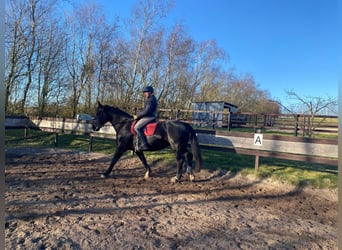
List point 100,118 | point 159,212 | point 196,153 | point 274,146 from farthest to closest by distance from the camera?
1. point 100,118
2. point 274,146
3. point 196,153
4. point 159,212

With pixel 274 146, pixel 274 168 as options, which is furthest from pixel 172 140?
pixel 274 168

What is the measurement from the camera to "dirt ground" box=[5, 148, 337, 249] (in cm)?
271

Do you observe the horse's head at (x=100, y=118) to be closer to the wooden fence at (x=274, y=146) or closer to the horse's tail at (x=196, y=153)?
the horse's tail at (x=196, y=153)

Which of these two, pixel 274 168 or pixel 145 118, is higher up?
pixel 145 118

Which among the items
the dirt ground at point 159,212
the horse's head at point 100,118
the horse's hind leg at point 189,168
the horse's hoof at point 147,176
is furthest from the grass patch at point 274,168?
the horse's head at point 100,118

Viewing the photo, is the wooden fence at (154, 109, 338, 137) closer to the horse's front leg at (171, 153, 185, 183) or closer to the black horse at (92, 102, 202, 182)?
the black horse at (92, 102, 202, 182)

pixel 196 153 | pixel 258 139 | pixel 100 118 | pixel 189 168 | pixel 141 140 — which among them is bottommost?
pixel 189 168

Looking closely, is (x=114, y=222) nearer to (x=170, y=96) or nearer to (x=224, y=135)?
(x=224, y=135)

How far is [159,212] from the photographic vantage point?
3.52 m

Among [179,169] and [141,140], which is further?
[141,140]

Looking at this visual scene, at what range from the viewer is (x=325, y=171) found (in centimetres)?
576

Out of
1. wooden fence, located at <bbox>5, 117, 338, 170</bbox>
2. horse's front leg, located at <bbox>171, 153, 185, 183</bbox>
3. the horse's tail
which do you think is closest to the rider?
horse's front leg, located at <bbox>171, 153, 185, 183</bbox>

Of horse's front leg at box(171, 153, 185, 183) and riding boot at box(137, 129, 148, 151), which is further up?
riding boot at box(137, 129, 148, 151)

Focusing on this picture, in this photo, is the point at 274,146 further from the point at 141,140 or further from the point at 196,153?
the point at 141,140
